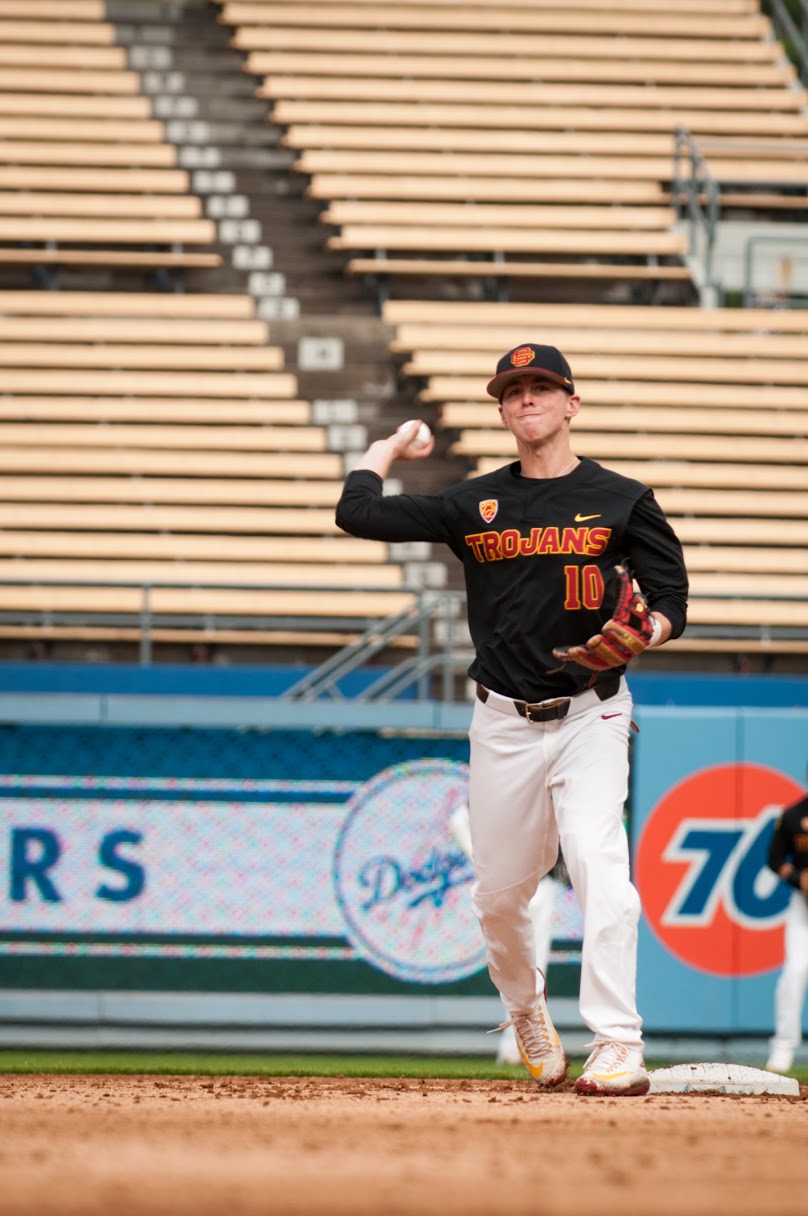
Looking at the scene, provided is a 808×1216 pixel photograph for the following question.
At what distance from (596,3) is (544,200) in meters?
2.92

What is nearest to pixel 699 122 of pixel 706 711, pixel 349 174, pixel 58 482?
pixel 349 174

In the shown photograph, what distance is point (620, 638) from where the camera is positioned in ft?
12.7

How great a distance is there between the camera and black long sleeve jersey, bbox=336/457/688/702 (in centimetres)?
406

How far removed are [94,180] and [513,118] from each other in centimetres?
348

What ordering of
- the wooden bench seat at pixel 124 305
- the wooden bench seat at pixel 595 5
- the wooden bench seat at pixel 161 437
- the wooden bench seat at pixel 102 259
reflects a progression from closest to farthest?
the wooden bench seat at pixel 161 437, the wooden bench seat at pixel 124 305, the wooden bench seat at pixel 102 259, the wooden bench seat at pixel 595 5

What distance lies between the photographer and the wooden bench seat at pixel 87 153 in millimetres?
13109

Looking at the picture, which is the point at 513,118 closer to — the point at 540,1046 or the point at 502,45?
the point at 502,45

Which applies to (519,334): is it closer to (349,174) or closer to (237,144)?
(349,174)

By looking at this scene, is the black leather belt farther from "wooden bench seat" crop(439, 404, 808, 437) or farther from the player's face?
"wooden bench seat" crop(439, 404, 808, 437)

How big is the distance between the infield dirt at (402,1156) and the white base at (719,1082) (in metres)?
0.37

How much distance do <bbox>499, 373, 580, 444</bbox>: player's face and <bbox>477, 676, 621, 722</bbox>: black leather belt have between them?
2.07 ft

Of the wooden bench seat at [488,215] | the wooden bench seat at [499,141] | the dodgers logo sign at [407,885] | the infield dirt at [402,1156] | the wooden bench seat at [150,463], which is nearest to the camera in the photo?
the infield dirt at [402,1156]

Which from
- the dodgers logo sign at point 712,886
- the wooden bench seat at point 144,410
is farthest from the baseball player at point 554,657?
the wooden bench seat at point 144,410

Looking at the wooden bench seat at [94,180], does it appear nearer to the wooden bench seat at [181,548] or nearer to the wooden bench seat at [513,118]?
the wooden bench seat at [513,118]
